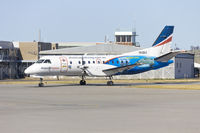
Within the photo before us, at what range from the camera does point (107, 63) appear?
49.9 m

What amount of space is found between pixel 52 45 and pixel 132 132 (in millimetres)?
95700

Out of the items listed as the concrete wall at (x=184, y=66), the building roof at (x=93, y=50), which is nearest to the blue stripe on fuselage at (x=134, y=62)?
the concrete wall at (x=184, y=66)

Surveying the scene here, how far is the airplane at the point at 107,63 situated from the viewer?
46.9 metres

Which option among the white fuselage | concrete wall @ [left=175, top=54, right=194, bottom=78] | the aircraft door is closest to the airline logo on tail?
the white fuselage

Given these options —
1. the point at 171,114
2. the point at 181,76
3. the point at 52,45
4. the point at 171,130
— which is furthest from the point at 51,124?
the point at 52,45

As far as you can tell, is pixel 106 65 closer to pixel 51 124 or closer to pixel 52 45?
pixel 51 124

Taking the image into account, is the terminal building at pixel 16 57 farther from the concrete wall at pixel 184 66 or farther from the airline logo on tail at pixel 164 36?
the airline logo on tail at pixel 164 36

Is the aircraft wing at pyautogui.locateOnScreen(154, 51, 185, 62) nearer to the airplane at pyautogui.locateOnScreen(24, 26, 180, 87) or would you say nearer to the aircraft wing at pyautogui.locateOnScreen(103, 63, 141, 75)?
the airplane at pyautogui.locateOnScreen(24, 26, 180, 87)

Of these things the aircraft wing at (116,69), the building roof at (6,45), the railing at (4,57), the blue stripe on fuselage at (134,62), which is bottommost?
the aircraft wing at (116,69)

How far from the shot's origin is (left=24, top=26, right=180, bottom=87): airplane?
46938 millimetres

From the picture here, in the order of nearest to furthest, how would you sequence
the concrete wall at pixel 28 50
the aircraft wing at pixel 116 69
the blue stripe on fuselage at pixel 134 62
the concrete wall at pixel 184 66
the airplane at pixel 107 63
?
the airplane at pixel 107 63 < the aircraft wing at pixel 116 69 < the blue stripe on fuselage at pixel 134 62 < the concrete wall at pixel 184 66 < the concrete wall at pixel 28 50

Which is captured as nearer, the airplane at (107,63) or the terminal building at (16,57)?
the airplane at (107,63)

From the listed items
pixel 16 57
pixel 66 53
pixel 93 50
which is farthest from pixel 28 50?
pixel 93 50

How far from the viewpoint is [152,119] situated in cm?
1684
